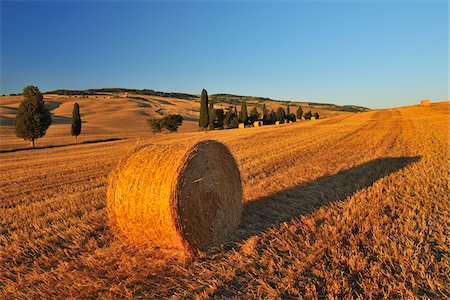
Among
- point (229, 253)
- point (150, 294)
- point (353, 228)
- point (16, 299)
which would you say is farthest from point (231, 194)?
point (16, 299)

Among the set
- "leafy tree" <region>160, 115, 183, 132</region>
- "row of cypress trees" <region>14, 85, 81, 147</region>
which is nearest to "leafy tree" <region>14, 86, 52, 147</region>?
"row of cypress trees" <region>14, 85, 81, 147</region>

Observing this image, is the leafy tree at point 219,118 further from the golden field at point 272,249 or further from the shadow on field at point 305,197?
the golden field at point 272,249

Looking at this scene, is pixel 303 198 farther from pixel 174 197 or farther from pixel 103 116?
pixel 103 116

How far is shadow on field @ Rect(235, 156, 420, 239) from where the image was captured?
611 cm

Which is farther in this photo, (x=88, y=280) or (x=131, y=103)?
(x=131, y=103)

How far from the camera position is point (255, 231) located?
18.5 ft

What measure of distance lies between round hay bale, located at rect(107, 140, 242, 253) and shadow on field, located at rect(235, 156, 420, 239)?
457 mm

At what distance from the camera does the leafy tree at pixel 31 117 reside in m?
33.3

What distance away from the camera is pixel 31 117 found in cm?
3394

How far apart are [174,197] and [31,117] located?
35.4m

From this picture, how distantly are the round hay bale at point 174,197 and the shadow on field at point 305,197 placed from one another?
1.50 feet

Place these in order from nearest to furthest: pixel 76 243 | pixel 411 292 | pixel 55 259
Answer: pixel 411 292 < pixel 55 259 < pixel 76 243

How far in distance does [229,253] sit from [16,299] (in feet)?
9.08

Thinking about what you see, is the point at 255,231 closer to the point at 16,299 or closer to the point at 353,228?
the point at 353,228
